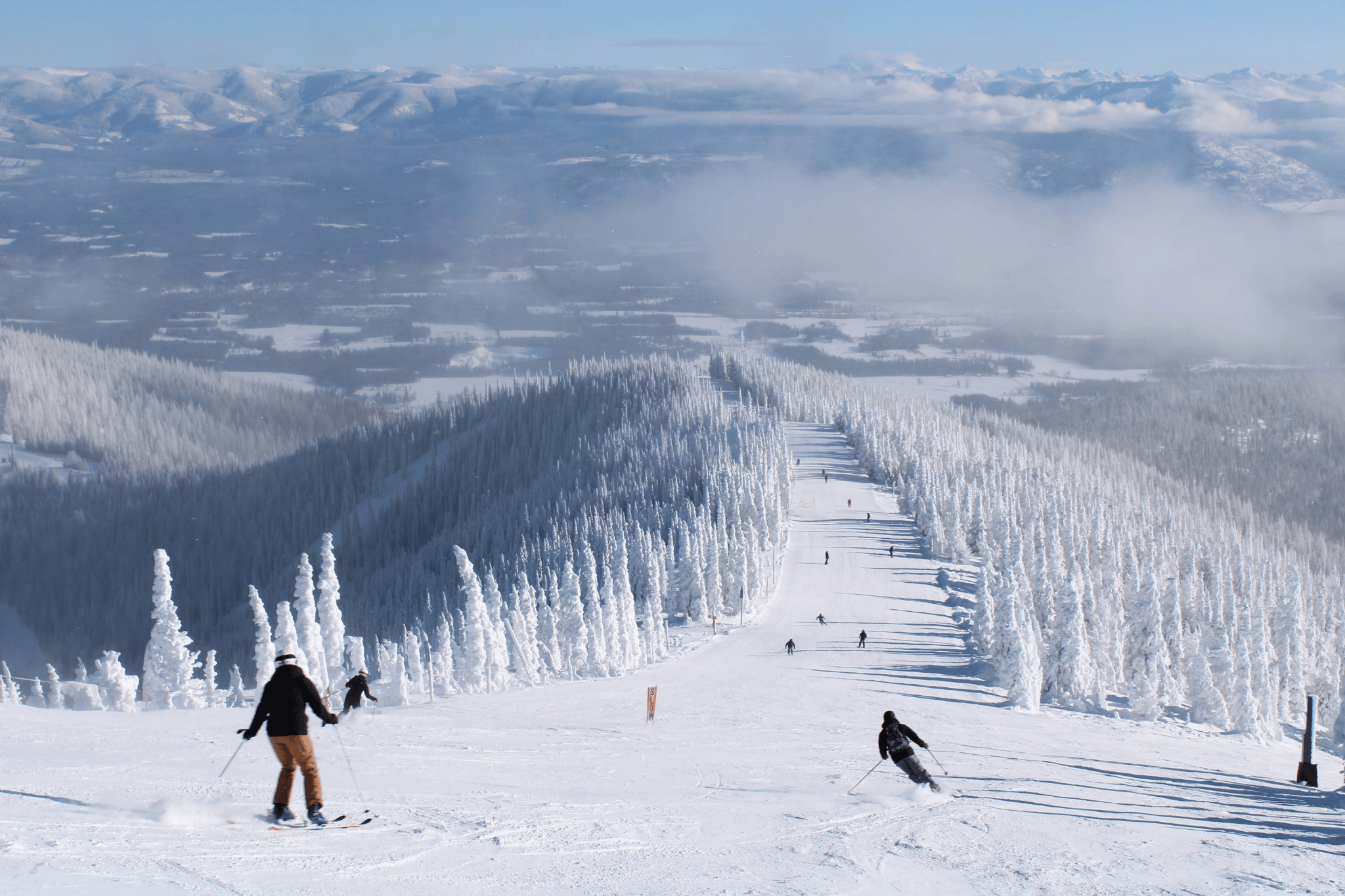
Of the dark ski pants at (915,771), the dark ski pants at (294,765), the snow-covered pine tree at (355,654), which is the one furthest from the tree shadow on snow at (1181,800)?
the snow-covered pine tree at (355,654)

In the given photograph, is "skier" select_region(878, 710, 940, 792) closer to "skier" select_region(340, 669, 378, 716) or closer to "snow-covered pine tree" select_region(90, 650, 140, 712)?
"skier" select_region(340, 669, 378, 716)

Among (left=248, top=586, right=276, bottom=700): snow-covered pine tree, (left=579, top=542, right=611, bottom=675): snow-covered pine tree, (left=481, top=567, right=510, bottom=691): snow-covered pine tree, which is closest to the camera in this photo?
(left=248, top=586, right=276, bottom=700): snow-covered pine tree

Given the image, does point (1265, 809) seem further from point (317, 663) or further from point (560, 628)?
point (560, 628)

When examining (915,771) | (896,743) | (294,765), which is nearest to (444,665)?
(915,771)

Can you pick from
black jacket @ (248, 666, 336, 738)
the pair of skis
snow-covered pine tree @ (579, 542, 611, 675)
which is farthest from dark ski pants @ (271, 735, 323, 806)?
snow-covered pine tree @ (579, 542, 611, 675)

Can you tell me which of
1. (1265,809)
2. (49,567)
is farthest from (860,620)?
(49,567)
